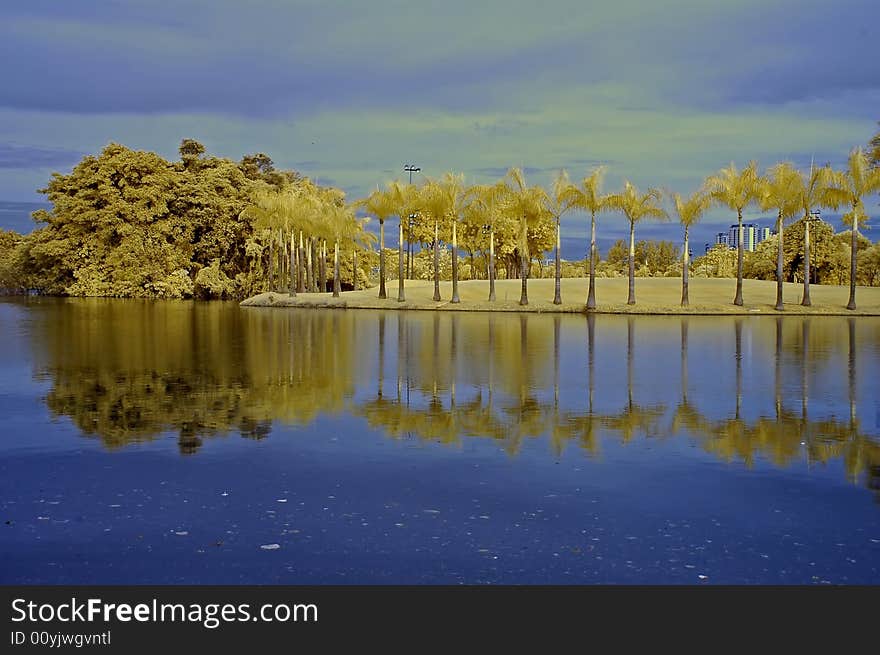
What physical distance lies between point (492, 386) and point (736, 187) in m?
34.4

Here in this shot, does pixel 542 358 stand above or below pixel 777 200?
below

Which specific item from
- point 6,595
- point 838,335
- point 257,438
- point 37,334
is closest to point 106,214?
point 37,334

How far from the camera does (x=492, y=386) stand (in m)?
16.3

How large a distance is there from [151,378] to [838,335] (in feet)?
75.6

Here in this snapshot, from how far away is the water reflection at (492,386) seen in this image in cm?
1170

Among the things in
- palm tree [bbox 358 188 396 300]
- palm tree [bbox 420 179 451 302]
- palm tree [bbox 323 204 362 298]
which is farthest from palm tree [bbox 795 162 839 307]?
palm tree [bbox 323 204 362 298]

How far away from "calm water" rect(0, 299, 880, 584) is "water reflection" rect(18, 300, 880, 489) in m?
0.08

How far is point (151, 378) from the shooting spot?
55.7 ft

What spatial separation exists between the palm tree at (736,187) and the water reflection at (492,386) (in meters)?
16.3

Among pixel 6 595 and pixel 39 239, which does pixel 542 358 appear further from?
pixel 39 239

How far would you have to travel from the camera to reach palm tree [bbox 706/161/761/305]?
4653 centimetres

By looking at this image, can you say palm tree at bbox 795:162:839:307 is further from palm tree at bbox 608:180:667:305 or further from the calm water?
the calm water

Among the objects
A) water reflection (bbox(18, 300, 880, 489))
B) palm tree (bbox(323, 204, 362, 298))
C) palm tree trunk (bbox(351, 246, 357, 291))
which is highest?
palm tree (bbox(323, 204, 362, 298))

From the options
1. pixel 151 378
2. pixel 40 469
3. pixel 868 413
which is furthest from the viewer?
pixel 151 378
